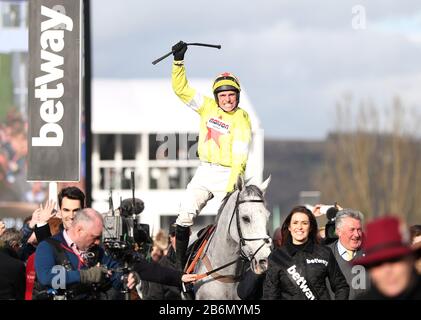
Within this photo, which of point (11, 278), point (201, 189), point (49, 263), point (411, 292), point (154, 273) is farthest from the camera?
point (201, 189)

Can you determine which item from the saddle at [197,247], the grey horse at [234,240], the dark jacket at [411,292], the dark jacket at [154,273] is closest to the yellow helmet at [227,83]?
the grey horse at [234,240]

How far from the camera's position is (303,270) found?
35.4ft

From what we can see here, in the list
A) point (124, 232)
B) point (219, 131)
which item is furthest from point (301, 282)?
point (219, 131)

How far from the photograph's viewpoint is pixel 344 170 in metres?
66.0

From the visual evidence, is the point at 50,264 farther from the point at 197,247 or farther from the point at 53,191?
the point at 53,191

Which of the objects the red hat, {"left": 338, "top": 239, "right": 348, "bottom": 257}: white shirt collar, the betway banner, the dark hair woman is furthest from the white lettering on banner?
the red hat

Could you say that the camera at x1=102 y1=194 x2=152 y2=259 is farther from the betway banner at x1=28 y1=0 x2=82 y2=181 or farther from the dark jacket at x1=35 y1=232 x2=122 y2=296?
the dark jacket at x1=35 y1=232 x2=122 y2=296

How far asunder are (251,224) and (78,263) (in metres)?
2.07

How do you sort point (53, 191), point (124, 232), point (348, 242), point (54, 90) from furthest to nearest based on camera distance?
point (53, 191) → point (54, 90) → point (348, 242) → point (124, 232)

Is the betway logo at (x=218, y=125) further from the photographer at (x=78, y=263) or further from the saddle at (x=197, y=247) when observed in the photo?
the photographer at (x=78, y=263)

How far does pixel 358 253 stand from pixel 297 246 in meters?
1.16
